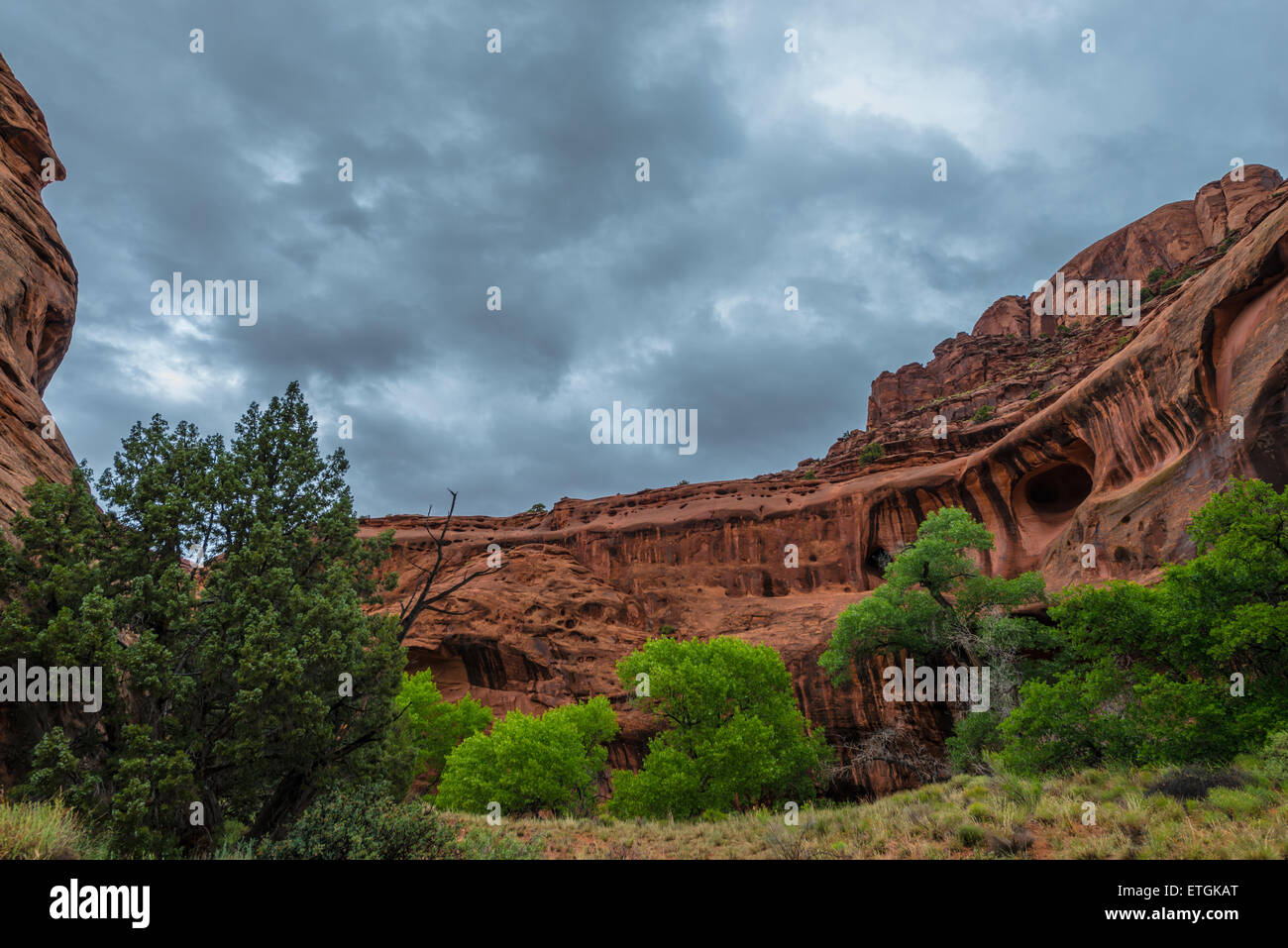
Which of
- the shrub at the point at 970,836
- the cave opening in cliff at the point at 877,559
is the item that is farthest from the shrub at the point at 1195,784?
the cave opening in cliff at the point at 877,559

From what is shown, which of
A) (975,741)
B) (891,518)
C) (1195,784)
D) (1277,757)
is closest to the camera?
(1277,757)

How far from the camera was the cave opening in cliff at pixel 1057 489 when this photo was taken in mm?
39594

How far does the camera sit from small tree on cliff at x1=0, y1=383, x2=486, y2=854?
9.36 meters

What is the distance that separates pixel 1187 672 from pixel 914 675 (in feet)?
40.6

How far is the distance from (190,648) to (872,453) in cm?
5532

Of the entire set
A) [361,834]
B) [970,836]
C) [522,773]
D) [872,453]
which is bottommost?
[522,773]

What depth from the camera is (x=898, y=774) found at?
85.5ft

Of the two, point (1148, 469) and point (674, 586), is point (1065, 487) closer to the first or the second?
point (1148, 469)

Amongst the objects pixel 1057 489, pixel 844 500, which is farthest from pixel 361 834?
pixel 1057 489

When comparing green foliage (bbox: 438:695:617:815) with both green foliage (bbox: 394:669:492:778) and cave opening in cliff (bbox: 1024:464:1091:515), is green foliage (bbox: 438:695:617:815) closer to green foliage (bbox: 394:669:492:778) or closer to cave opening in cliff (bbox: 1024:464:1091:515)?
green foliage (bbox: 394:669:492:778)

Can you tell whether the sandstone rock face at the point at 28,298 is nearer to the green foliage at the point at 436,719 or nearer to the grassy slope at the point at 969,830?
the grassy slope at the point at 969,830

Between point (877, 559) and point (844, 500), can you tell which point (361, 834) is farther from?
point (877, 559)

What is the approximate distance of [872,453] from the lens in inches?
2229

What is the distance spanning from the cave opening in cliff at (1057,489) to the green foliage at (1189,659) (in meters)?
27.4
